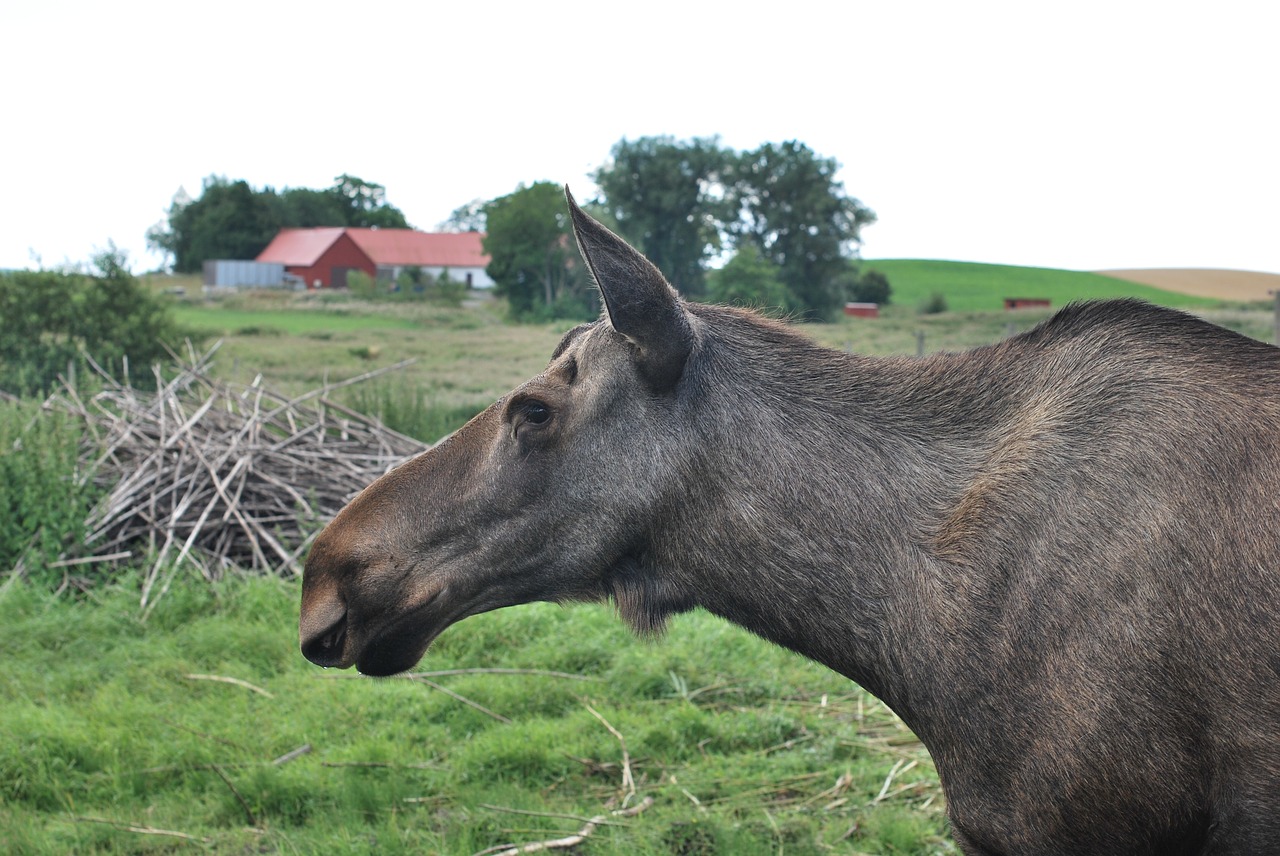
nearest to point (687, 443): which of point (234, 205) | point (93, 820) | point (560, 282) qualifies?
point (93, 820)

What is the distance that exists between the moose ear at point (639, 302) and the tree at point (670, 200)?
11.5 m

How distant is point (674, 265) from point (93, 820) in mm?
11220

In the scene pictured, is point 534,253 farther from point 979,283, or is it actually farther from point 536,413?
point 536,413

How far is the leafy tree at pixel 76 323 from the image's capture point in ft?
41.8

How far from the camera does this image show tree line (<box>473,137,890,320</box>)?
1485 cm

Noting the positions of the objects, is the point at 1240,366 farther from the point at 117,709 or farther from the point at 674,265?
the point at 674,265

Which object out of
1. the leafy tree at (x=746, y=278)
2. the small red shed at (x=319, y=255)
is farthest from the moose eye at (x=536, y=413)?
the small red shed at (x=319, y=255)

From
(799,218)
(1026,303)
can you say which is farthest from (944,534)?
(799,218)

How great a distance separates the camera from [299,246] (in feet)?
58.9

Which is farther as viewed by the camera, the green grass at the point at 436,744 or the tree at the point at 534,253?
the tree at the point at 534,253

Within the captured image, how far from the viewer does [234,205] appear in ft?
61.4

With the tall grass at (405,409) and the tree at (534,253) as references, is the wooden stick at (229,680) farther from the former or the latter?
the tree at (534,253)

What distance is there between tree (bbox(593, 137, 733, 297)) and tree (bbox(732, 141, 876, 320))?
2.01 feet

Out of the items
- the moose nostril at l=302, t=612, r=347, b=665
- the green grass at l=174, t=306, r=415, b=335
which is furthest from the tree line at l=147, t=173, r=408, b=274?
the moose nostril at l=302, t=612, r=347, b=665
